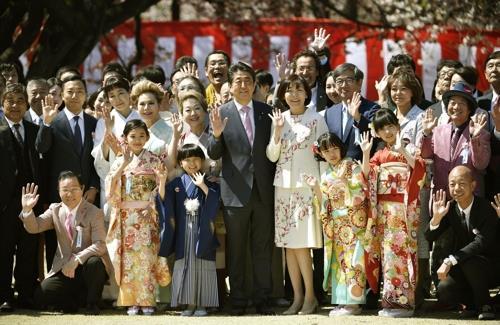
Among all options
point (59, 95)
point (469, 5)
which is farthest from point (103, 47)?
point (59, 95)

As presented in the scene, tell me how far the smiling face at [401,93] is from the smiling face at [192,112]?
64.3 inches

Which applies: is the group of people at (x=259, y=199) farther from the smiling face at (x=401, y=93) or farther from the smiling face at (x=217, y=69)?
the smiling face at (x=217, y=69)

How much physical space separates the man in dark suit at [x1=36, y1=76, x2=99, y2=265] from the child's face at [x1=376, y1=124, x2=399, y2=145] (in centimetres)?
257

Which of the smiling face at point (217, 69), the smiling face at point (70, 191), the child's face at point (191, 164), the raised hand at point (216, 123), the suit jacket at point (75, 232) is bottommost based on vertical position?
the suit jacket at point (75, 232)

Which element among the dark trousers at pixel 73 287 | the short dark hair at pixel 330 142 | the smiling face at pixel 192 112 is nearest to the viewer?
the short dark hair at pixel 330 142

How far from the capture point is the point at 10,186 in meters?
8.44

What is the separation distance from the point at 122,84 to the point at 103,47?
28.1 feet

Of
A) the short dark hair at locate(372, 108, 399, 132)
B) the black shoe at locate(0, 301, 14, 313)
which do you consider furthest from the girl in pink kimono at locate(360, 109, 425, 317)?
the black shoe at locate(0, 301, 14, 313)

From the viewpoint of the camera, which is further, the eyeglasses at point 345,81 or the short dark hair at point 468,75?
the short dark hair at point 468,75

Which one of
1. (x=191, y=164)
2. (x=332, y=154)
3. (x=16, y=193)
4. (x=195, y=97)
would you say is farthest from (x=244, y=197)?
(x=16, y=193)

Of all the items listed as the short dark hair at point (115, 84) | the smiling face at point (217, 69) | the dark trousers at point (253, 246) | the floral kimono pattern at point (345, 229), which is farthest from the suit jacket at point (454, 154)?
the short dark hair at point (115, 84)

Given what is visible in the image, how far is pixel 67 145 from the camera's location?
345 inches

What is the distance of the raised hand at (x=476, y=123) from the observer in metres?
7.85

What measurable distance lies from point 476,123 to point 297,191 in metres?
Result: 1.51
